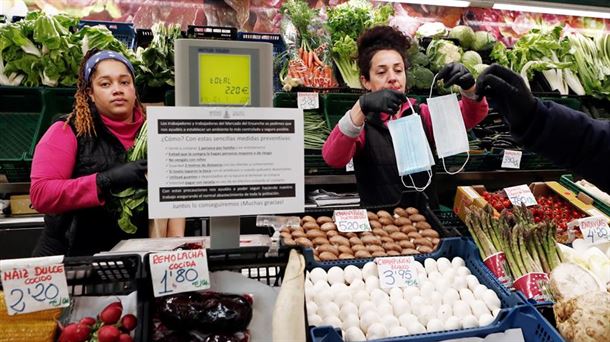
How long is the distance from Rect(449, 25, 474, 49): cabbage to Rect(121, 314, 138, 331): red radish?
13.3 ft

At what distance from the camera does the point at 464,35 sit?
13.9ft

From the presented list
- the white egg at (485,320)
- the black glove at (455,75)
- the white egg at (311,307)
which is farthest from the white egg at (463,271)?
the black glove at (455,75)

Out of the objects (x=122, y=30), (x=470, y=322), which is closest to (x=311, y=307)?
(x=470, y=322)

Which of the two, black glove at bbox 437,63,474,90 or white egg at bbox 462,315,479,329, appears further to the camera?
black glove at bbox 437,63,474,90

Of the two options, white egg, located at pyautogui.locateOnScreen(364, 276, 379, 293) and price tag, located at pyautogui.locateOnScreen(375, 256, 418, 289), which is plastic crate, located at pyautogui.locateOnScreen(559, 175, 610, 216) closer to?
price tag, located at pyautogui.locateOnScreen(375, 256, 418, 289)

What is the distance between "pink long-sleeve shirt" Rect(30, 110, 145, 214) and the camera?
6.73 feet

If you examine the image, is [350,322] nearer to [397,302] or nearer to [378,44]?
[397,302]

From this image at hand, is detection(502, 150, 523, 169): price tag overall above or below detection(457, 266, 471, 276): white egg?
above

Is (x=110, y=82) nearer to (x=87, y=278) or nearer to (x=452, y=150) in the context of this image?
(x=87, y=278)

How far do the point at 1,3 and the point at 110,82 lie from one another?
2233 mm

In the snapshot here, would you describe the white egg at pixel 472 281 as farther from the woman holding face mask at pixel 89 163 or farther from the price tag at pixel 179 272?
the woman holding face mask at pixel 89 163

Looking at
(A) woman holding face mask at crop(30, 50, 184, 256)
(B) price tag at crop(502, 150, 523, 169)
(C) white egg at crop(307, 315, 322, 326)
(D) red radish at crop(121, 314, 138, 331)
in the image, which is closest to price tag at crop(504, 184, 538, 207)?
(B) price tag at crop(502, 150, 523, 169)

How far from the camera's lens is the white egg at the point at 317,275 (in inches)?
60.2

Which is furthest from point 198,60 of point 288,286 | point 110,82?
point 110,82
